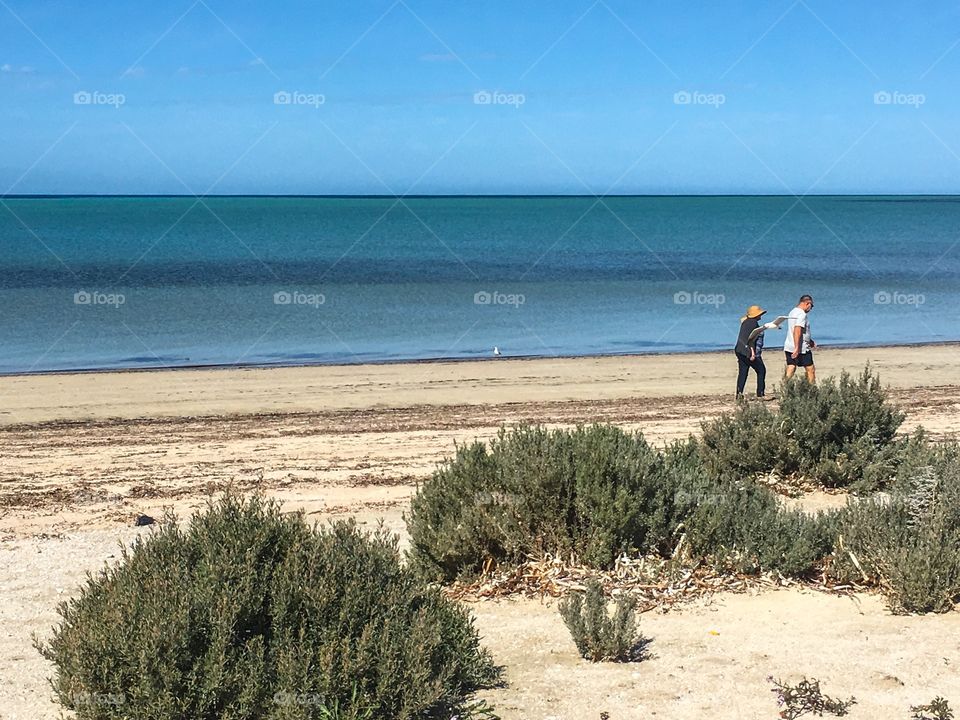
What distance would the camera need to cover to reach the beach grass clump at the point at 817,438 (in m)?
8.98

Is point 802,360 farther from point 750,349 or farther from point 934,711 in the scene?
point 934,711

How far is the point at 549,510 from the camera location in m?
6.72

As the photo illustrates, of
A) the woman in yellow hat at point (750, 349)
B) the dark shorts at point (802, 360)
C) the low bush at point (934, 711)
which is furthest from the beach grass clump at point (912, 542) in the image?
the woman in yellow hat at point (750, 349)

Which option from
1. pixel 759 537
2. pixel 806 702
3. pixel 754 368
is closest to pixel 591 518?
pixel 759 537

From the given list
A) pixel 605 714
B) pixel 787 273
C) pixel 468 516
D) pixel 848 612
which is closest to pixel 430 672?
pixel 605 714

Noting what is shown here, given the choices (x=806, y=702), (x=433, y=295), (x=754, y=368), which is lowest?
(x=806, y=702)

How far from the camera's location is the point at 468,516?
6715mm

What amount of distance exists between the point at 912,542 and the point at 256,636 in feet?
12.4

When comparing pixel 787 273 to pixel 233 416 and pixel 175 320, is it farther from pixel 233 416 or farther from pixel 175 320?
pixel 233 416

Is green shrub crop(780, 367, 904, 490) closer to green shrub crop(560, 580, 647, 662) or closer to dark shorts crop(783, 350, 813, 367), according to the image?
green shrub crop(560, 580, 647, 662)

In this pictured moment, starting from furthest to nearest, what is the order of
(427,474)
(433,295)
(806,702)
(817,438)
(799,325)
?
(433,295) < (799,325) < (427,474) < (817,438) < (806,702)

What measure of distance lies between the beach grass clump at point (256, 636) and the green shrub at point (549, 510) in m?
1.72

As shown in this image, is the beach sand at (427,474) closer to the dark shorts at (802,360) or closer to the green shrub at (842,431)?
the green shrub at (842,431)

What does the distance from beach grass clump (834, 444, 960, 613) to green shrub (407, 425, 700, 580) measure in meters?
1.07
